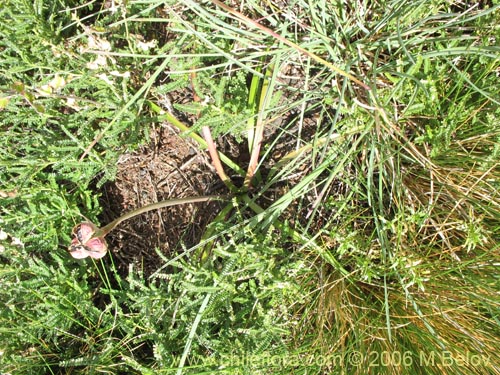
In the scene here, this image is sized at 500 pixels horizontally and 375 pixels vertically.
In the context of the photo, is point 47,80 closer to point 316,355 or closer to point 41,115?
point 41,115

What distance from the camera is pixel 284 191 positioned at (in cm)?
152

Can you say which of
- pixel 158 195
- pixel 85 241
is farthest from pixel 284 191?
pixel 85 241

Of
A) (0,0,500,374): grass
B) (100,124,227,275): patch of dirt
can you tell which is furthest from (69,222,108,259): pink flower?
(100,124,227,275): patch of dirt

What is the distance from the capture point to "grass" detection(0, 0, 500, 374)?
4.06 feet

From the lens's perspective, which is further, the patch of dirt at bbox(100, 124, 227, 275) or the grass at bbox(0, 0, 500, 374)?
the patch of dirt at bbox(100, 124, 227, 275)

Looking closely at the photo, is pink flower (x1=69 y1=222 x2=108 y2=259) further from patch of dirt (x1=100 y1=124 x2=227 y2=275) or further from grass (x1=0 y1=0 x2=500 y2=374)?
patch of dirt (x1=100 y1=124 x2=227 y2=275)

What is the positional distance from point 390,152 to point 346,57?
13.6 inches

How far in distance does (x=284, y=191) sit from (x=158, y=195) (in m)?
0.50

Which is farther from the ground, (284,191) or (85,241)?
(85,241)

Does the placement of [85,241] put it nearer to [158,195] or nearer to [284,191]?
[158,195]

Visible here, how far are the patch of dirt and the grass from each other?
2.8 inches

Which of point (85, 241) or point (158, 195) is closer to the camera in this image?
point (85, 241)

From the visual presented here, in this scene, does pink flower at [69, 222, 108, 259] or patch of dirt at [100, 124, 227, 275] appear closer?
pink flower at [69, 222, 108, 259]

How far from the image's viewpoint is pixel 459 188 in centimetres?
125
